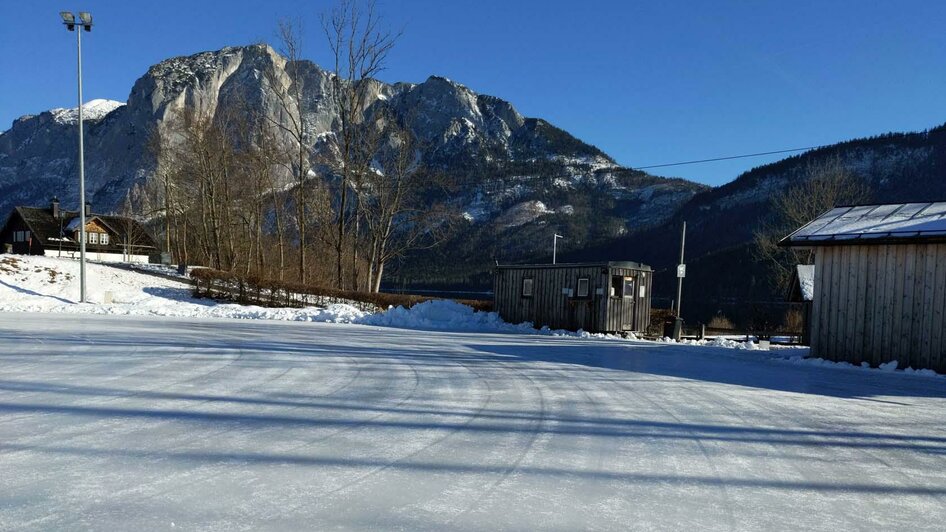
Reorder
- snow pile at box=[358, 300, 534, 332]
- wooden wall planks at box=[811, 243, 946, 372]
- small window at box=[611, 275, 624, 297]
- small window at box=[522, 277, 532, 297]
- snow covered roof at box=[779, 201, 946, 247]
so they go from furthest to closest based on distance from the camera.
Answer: small window at box=[522, 277, 532, 297] → small window at box=[611, 275, 624, 297] → snow pile at box=[358, 300, 534, 332] → snow covered roof at box=[779, 201, 946, 247] → wooden wall planks at box=[811, 243, 946, 372]

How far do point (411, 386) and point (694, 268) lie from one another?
98.1 meters

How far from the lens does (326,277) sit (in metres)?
50.9

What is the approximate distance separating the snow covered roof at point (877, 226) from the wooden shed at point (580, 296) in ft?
28.1

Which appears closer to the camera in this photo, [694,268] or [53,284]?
[53,284]

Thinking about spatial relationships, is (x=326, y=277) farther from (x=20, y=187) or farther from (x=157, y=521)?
(x=20, y=187)

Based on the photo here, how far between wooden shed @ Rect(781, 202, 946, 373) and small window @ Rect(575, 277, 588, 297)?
926cm

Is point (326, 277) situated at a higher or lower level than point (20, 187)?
lower

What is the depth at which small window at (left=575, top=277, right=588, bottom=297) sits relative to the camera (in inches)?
916

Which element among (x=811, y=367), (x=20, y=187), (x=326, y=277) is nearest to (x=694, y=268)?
(x=326, y=277)

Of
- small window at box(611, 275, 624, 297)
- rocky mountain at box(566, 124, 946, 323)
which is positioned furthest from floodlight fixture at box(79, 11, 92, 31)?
rocky mountain at box(566, 124, 946, 323)

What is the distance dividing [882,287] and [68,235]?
2922 inches

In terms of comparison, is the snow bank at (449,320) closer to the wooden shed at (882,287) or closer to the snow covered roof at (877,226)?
the wooden shed at (882,287)

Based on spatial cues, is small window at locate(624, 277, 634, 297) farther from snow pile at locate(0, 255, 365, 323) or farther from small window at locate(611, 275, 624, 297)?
snow pile at locate(0, 255, 365, 323)

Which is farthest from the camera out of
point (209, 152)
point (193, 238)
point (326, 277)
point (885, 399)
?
point (193, 238)
